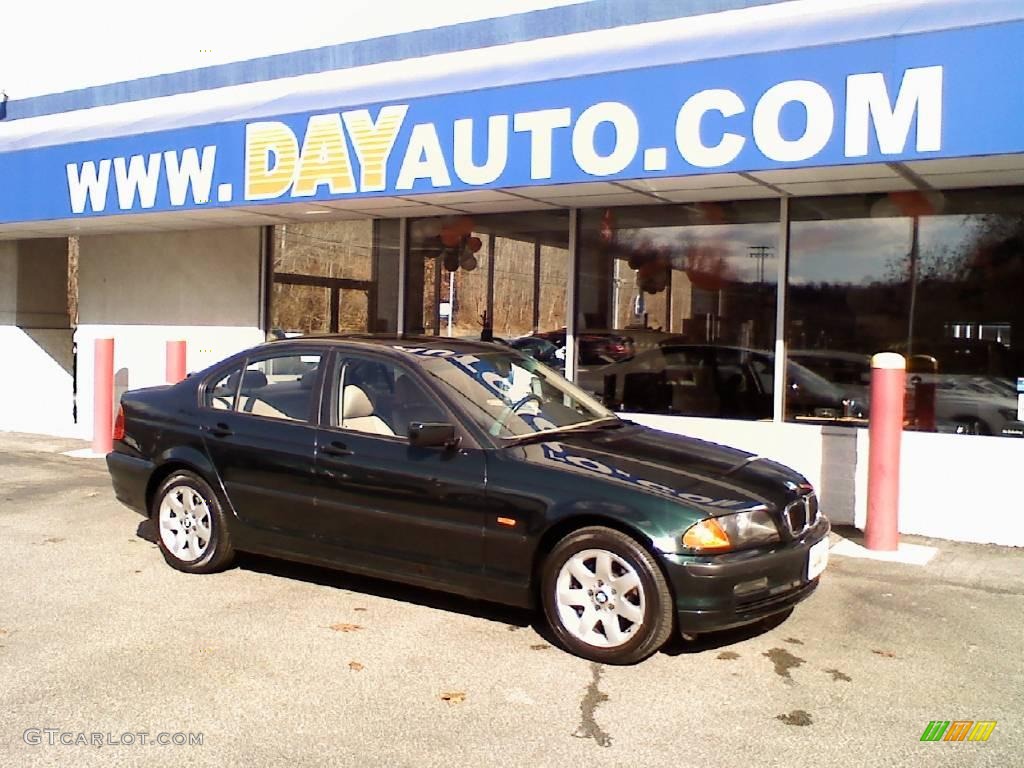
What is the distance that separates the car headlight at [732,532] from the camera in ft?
15.4

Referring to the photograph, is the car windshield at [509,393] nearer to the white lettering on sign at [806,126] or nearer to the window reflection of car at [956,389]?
the white lettering on sign at [806,126]

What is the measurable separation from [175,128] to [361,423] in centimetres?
551

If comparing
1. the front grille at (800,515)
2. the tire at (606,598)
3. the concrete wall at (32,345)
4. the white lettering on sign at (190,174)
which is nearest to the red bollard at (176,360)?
the white lettering on sign at (190,174)

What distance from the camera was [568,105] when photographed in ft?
24.7

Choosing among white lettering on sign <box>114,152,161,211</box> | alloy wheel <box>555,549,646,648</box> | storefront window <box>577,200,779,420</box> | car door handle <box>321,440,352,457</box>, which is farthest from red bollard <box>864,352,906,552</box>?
white lettering on sign <box>114,152,161,211</box>

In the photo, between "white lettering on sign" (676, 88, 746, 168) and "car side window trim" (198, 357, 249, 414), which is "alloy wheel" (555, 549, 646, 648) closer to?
"car side window trim" (198, 357, 249, 414)

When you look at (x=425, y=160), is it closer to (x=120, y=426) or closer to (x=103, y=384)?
(x=120, y=426)

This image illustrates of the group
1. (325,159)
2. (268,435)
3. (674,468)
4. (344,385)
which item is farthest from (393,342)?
(325,159)

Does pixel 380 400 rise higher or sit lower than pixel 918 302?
lower

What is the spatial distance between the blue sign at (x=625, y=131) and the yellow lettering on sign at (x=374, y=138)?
12mm

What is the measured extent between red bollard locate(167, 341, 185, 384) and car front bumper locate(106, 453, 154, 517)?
4426 millimetres

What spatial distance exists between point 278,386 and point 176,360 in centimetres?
542

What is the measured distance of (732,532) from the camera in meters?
4.77

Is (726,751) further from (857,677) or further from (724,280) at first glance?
(724,280)
